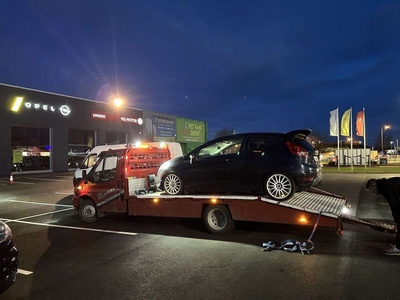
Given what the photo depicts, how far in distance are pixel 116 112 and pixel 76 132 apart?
5216 millimetres

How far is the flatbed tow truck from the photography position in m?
6.40

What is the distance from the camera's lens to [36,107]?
27.7 meters

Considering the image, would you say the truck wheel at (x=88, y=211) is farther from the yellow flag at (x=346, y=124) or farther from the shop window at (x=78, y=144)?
the yellow flag at (x=346, y=124)

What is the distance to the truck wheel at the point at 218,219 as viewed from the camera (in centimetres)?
717

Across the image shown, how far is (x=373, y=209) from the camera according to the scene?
10.3m

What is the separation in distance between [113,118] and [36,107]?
27.9 feet

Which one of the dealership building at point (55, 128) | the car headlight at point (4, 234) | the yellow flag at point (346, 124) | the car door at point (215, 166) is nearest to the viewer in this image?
the car headlight at point (4, 234)

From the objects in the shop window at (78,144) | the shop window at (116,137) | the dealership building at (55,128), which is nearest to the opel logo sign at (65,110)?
the dealership building at (55,128)

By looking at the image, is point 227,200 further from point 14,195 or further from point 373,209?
point 14,195

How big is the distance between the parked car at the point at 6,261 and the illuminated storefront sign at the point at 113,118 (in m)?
29.5

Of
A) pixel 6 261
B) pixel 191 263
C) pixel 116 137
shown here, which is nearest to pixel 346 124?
pixel 116 137

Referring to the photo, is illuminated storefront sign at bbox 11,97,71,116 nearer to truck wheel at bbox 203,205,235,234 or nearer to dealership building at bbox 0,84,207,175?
dealership building at bbox 0,84,207,175

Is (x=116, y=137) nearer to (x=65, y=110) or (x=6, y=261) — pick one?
(x=65, y=110)

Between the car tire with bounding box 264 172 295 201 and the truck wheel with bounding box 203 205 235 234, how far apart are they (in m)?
1.02
